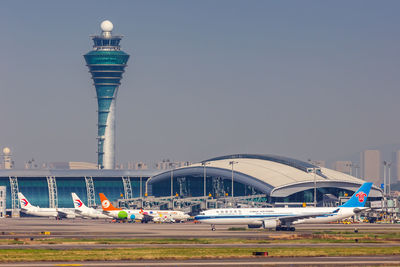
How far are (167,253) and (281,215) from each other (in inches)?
1945

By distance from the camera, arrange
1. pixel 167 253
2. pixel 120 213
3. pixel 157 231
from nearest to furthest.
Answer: pixel 167 253, pixel 157 231, pixel 120 213

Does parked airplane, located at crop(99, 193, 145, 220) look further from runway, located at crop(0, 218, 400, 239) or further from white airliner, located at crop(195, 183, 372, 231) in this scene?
white airliner, located at crop(195, 183, 372, 231)

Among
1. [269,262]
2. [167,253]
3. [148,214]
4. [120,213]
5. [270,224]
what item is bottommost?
[269,262]

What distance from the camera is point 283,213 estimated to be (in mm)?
115438

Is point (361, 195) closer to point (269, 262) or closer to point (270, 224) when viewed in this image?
point (270, 224)

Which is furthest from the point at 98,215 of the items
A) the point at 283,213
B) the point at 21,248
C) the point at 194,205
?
the point at 21,248

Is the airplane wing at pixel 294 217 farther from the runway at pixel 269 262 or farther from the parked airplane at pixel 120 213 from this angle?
the runway at pixel 269 262

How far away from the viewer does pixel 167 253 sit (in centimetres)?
6850

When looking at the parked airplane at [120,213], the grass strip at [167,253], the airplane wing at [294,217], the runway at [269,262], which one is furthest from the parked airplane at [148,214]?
the runway at [269,262]

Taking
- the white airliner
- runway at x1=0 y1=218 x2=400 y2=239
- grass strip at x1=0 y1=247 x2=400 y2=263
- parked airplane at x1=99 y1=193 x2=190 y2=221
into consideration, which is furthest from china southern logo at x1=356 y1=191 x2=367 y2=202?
parked airplane at x1=99 y1=193 x2=190 y2=221

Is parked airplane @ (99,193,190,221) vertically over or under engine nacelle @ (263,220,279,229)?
over

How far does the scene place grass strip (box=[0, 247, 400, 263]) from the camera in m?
64.1

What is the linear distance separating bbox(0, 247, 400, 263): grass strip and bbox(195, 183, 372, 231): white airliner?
39.8 meters

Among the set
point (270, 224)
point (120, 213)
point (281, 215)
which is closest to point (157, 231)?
→ point (270, 224)
